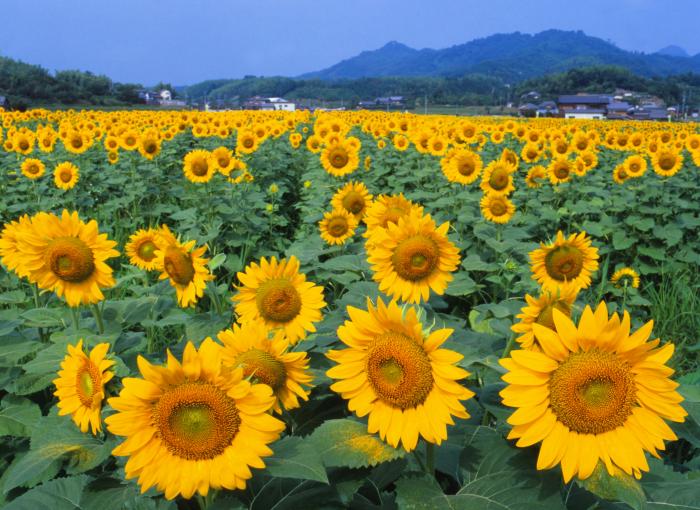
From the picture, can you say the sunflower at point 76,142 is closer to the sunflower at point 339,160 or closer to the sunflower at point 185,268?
the sunflower at point 339,160

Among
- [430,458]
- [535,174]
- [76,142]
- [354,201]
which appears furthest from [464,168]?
[76,142]

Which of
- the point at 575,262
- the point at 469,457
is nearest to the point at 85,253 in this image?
the point at 469,457

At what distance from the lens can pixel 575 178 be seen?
8703mm

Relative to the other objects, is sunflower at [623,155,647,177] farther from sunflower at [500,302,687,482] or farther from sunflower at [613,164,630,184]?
sunflower at [500,302,687,482]

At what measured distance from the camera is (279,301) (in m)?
2.22

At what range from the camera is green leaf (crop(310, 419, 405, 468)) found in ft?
4.56

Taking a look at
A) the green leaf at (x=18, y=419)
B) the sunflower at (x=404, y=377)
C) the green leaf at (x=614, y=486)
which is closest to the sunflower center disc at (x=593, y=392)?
the green leaf at (x=614, y=486)

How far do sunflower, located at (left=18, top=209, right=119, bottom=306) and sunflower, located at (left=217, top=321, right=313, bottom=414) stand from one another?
104 cm

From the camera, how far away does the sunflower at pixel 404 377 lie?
141 cm

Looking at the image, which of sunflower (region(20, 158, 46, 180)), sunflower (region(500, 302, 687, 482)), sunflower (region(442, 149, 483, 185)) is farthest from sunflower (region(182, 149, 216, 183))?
sunflower (region(500, 302, 687, 482))

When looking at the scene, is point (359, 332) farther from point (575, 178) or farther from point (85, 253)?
point (575, 178)

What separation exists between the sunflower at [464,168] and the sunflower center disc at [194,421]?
17.9 feet

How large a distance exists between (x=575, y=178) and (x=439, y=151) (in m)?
2.17

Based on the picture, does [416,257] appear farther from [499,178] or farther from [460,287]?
[499,178]
